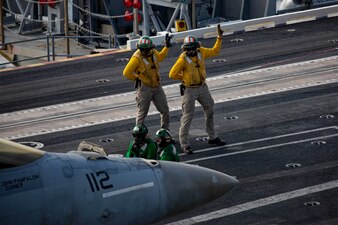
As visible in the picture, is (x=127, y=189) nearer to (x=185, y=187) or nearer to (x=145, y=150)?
(x=185, y=187)

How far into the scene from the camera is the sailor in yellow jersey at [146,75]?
20281mm

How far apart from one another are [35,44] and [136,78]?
2359 cm

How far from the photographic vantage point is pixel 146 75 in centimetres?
2044

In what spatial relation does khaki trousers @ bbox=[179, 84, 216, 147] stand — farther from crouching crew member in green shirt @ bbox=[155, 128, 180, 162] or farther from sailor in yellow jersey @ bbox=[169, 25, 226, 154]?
crouching crew member in green shirt @ bbox=[155, 128, 180, 162]

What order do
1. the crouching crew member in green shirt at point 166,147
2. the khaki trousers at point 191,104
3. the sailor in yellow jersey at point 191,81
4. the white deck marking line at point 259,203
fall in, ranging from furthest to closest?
1. the khaki trousers at point 191,104
2. the sailor in yellow jersey at point 191,81
3. the crouching crew member in green shirt at point 166,147
4. the white deck marking line at point 259,203

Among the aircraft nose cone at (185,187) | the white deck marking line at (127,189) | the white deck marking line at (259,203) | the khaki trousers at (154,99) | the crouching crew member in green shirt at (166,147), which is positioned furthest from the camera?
the khaki trousers at (154,99)

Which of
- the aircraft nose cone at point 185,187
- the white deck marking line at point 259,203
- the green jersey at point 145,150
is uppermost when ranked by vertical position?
the aircraft nose cone at point 185,187

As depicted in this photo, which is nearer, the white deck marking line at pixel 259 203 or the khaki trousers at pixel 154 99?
the white deck marking line at pixel 259 203

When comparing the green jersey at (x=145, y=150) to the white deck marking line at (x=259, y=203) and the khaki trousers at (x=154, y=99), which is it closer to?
the white deck marking line at (x=259, y=203)

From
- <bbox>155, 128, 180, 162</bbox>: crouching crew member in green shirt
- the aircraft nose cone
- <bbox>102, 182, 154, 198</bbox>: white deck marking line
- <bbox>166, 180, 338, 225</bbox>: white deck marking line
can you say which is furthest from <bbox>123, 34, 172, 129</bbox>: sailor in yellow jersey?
<bbox>102, 182, 154, 198</bbox>: white deck marking line

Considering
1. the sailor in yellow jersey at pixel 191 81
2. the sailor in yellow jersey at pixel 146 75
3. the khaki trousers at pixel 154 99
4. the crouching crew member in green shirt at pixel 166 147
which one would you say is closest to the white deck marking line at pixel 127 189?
the crouching crew member in green shirt at pixel 166 147

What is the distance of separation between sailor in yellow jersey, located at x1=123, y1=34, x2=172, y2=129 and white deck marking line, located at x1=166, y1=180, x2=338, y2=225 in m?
4.25

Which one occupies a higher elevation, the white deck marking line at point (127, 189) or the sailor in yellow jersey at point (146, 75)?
the white deck marking line at point (127, 189)

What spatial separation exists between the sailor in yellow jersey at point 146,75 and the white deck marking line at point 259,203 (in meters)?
4.25
